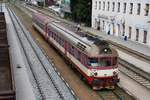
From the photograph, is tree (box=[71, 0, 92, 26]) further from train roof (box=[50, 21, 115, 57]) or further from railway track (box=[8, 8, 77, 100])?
train roof (box=[50, 21, 115, 57])

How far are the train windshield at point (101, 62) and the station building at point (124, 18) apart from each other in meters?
22.1

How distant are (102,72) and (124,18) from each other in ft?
99.1

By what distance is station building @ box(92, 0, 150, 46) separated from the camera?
46.2 meters

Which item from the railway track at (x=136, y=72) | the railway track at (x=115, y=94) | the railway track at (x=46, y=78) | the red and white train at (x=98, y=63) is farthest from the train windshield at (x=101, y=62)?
the railway track at (x=136, y=72)

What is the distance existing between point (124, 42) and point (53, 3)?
93868 mm

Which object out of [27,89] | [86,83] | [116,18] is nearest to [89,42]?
[86,83]

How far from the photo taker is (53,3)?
13938 cm

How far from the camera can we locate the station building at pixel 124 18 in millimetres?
46219

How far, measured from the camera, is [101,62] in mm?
23547

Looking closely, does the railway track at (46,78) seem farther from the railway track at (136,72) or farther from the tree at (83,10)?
the tree at (83,10)

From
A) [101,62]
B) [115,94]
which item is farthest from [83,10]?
[115,94]

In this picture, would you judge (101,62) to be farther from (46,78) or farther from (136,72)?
(136,72)

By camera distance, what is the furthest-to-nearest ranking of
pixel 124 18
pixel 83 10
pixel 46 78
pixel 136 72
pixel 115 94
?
pixel 83 10
pixel 124 18
pixel 136 72
pixel 46 78
pixel 115 94

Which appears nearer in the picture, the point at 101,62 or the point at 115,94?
the point at 115,94
